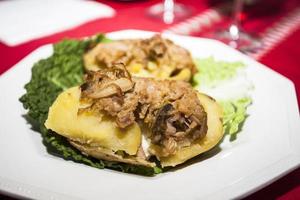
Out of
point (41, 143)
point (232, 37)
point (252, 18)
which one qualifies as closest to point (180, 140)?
point (41, 143)

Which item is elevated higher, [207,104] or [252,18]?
[207,104]

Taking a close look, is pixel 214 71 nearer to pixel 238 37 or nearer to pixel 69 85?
pixel 69 85

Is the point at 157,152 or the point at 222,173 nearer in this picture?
the point at 222,173

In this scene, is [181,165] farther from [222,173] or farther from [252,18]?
[252,18]

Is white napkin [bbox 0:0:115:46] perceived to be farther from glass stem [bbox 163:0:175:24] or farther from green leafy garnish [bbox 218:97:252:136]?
green leafy garnish [bbox 218:97:252:136]

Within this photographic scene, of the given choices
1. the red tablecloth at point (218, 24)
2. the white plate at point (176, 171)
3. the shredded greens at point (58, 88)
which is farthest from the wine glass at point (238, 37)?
the white plate at point (176, 171)
